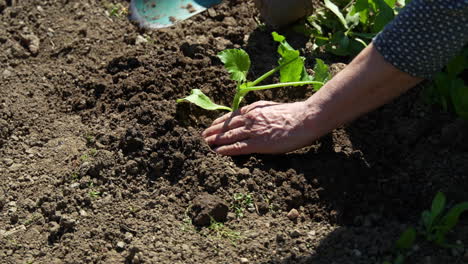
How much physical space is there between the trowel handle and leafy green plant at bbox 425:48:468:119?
73 centimetres

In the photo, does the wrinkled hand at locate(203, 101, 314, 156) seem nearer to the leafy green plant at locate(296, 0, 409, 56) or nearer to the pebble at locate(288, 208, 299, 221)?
the pebble at locate(288, 208, 299, 221)

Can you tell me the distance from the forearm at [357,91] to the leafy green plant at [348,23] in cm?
61

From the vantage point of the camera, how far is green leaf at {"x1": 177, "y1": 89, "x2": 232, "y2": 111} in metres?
2.70

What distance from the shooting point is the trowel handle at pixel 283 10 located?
10.3 feet

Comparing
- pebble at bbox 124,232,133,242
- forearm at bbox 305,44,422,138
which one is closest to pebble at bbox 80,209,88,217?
pebble at bbox 124,232,133,242

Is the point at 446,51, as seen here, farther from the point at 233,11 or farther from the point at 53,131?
the point at 53,131

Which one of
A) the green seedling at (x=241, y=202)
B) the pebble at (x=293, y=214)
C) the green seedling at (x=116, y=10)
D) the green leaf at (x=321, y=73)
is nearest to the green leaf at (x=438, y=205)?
the pebble at (x=293, y=214)

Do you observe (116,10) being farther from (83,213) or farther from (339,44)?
(83,213)

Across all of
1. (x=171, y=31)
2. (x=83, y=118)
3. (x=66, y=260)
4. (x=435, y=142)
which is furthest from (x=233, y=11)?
(x=66, y=260)

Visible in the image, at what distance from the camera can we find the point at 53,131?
2.88 metres

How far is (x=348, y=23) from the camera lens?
3.13 metres

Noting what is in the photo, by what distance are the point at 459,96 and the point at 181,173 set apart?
3.69 ft

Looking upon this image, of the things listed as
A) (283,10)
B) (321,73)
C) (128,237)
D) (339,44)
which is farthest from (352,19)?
(128,237)

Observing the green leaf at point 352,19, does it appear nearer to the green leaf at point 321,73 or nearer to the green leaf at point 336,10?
the green leaf at point 336,10
